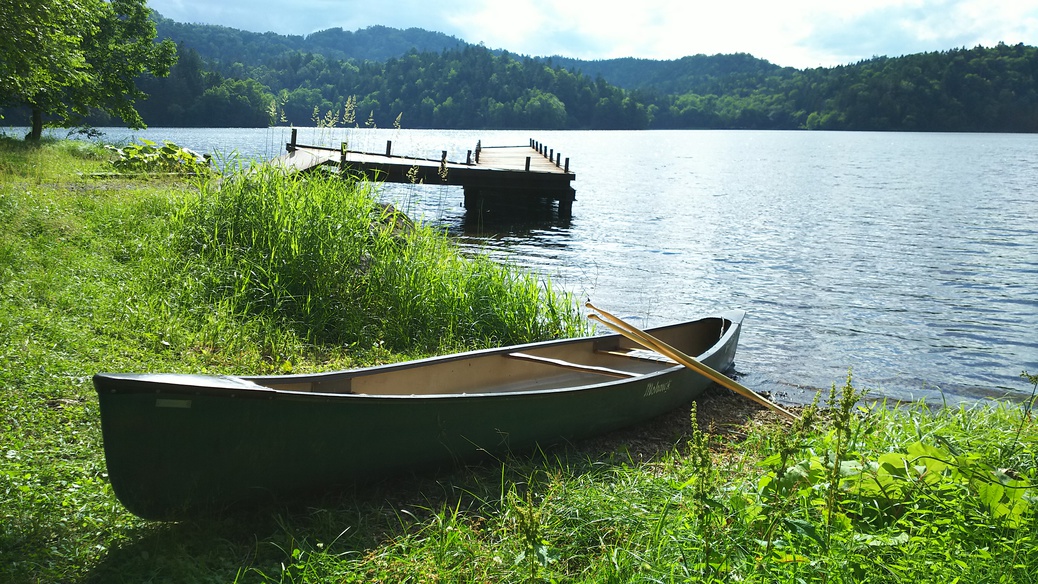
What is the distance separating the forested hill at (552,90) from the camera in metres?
57.7

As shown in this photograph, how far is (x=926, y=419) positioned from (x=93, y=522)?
5.34 metres

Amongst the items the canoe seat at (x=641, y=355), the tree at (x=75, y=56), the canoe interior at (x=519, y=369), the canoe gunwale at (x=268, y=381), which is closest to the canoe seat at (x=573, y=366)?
the canoe interior at (x=519, y=369)

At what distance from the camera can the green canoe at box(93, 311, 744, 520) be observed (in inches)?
127

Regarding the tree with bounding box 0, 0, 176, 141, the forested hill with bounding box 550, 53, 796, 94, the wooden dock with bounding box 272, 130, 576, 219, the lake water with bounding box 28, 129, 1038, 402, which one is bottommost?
the lake water with bounding box 28, 129, 1038, 402

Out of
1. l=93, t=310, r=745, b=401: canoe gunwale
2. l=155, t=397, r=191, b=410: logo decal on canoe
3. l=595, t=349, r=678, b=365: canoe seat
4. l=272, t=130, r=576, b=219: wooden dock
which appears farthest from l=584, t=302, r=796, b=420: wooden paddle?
l=272, t=130, r=576, b=219: wooden dock

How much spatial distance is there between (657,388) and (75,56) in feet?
50.7

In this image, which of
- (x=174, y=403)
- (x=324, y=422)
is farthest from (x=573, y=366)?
(x=174, y=403)

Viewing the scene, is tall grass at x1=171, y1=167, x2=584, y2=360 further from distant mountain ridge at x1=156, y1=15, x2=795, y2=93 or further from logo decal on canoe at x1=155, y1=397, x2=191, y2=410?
distant mountain ridge at x1=156, y1=15, x2=795, y2=93

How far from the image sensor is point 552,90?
112312 mm

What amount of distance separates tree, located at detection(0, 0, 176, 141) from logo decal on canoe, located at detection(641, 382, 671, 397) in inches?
386

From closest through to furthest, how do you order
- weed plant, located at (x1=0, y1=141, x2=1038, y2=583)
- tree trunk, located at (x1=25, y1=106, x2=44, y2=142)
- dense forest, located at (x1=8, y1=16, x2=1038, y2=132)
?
weed plant, located at (x1=0, y1=141, x2=1038, y2=583), tree trunk, located at (x1=25, y1=106, x2=44, y2=142), dense forest, located at (x1=8, y1=16, x2=1038, y2=132)

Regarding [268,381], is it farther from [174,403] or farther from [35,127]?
[35,127]

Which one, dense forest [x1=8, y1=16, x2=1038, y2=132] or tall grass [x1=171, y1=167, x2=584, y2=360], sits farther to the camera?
dense forest [x1=8, y1=16, x2=1038, y2=132]

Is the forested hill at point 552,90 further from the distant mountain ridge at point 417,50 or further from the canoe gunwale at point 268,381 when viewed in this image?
the canoe gunwale at point 268,381
